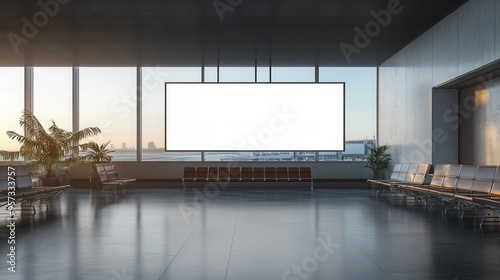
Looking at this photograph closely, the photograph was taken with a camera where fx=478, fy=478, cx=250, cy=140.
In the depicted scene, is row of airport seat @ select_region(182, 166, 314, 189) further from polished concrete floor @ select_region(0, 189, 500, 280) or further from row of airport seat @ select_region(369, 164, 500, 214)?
polished concrete floor @ select_region(0, 189, 500, 280)

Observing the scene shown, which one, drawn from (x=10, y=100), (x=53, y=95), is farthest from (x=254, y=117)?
(x=10, y=100)

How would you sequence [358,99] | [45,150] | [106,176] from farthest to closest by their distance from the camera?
[358,99]
[45,150]
[106,176]

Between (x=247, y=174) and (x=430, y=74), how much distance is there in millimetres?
7385

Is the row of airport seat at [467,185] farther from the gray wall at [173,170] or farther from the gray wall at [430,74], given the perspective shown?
the gray wall at [173,170]

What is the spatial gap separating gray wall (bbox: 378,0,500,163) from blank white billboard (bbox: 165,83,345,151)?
1.92 metres

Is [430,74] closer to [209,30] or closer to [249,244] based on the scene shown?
[209,30]

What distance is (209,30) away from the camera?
12.8 metres

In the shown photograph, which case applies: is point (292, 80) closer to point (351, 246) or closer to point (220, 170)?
point (220, 170)

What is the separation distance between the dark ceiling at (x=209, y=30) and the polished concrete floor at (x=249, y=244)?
455cm

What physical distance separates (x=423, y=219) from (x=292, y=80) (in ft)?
33.9

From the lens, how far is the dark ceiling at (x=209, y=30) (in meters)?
10.8

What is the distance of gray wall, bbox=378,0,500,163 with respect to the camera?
31.3 ft

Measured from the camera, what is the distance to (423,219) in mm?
8891

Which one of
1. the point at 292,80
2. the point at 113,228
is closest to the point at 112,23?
the point at 113,228
